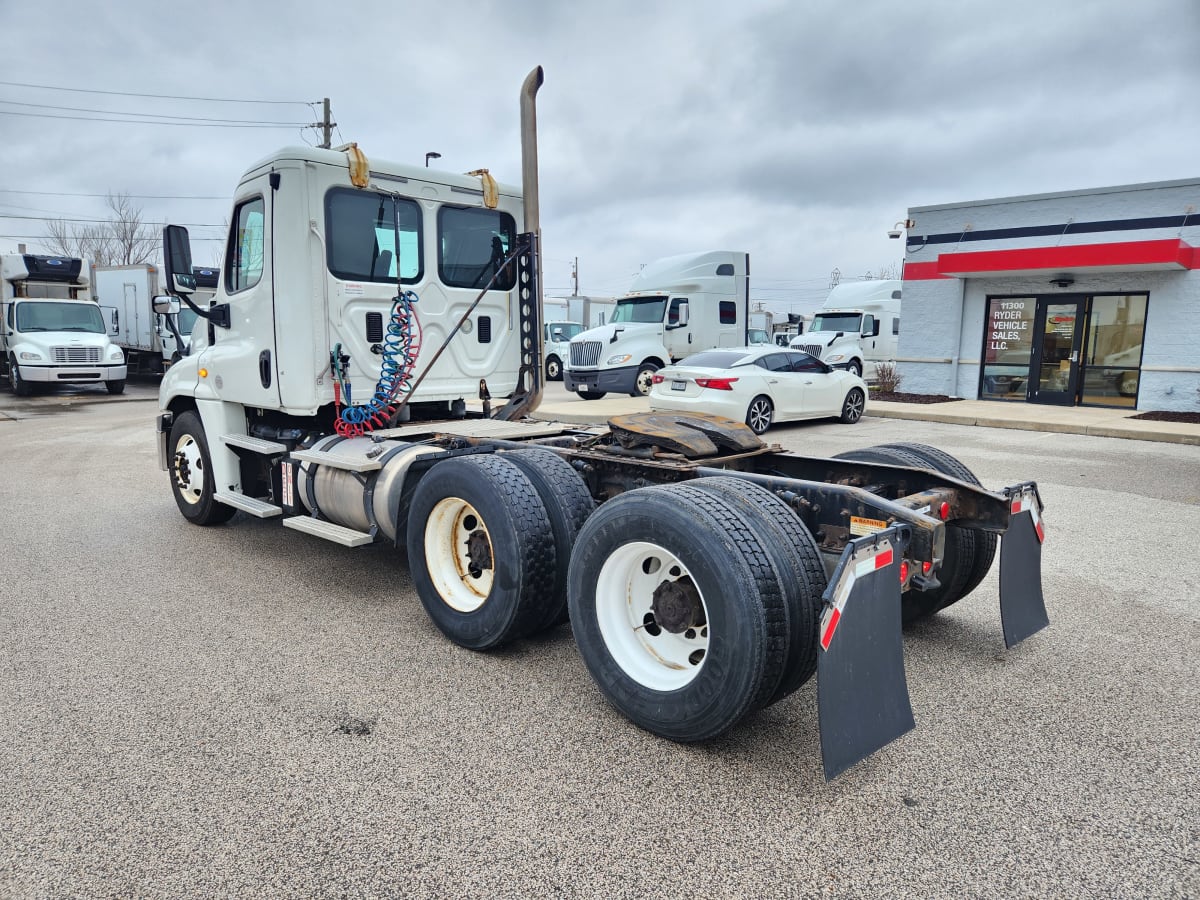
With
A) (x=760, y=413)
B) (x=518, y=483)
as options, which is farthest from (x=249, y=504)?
(x=760, y=413)

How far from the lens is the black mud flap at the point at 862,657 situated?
2.69 m

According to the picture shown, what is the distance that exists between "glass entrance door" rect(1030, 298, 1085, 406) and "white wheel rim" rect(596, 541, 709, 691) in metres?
16.9

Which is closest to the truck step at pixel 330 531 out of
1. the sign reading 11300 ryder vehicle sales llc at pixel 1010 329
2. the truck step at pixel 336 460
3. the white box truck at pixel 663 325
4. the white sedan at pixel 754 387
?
the truck step at pixel 336 460

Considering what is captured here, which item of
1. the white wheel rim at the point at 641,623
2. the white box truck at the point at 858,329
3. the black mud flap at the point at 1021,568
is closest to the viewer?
the white wheel rim at the point at 641,623

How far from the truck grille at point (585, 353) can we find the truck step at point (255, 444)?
509 inches

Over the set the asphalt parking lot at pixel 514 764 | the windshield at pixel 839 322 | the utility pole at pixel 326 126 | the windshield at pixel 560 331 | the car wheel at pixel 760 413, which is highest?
the utility pole at pixel 326 126

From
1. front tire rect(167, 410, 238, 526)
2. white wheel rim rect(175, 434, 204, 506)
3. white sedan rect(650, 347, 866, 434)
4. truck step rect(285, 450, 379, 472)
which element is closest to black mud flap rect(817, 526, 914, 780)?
truck step rect(285, 450, 379, 472)

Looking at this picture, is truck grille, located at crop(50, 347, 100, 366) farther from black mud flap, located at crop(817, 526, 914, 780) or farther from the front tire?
black mud flap, located at crop(817, 526, 914, 780)

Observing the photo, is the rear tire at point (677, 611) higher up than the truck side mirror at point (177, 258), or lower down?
lower down

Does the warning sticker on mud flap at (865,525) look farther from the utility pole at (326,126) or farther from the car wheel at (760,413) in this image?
the utility pole at (326,126)

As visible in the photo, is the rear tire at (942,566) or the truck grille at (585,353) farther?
the truck grille at (585,353)

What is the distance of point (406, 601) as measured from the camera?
4859 mm

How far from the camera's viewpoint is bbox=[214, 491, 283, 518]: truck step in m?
5.46

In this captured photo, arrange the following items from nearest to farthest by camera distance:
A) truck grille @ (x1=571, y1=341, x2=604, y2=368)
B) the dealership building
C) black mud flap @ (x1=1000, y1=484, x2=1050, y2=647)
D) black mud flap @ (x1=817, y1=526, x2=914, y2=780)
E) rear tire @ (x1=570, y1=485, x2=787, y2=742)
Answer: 1. black mud flap @ (x1=817, y1=526, x2=914, y2=780)
2. rear tire @ (x1=570, y1=485, x2=787, y2=742)
3. black mud flap @ (x1=1000, y1=484, x2=1050, y2=647)
4. the dealership building
5. truck grille @ (x1=571, y1=341, x2=604, y2=368)
